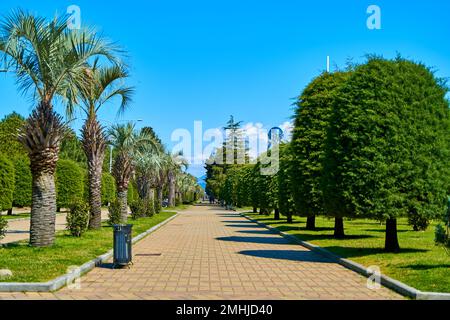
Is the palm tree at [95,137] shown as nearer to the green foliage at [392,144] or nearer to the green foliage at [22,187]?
the green foliage at [392,144]

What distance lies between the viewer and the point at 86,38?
16.9 m

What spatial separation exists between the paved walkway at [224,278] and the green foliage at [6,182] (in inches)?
1037

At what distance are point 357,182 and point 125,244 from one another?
21.2ft

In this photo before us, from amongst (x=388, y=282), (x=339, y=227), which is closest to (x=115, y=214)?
(x=339, y=227)

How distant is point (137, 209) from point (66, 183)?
50.9 feet

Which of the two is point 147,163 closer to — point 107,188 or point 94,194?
point 94,194

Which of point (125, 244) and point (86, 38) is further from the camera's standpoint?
point (86, 38)

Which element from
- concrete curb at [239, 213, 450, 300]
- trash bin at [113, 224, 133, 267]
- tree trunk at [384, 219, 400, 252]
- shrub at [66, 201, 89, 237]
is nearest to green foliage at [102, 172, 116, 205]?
shrub at [66, 201, 89, 237]

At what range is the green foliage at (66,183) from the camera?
49906 millimetres

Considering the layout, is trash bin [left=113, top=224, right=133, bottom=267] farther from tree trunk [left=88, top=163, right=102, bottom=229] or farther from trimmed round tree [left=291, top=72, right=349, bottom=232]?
tree trunk [left=88, top=163, right=102, bottom=229]

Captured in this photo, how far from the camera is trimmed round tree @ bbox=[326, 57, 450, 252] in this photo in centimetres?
1430

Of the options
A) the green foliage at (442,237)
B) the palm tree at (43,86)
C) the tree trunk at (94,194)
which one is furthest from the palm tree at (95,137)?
the green foliage at (442,237)

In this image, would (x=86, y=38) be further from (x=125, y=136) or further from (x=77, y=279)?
(x=125, y=136)
